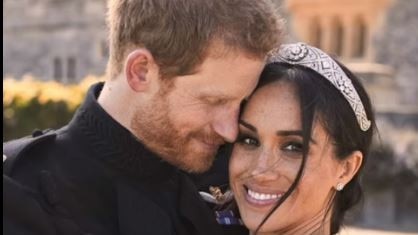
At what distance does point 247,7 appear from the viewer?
2273mm

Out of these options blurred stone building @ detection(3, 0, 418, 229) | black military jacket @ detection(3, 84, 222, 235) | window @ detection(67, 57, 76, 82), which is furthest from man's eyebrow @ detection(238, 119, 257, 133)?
window @ detection(67, 57, 76, 82)

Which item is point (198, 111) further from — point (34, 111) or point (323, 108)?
point (34, 111)

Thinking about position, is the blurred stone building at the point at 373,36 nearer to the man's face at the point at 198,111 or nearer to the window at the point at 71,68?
the window at the point at 71,68

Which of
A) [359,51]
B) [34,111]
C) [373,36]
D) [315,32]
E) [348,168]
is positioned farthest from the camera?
[315,32]

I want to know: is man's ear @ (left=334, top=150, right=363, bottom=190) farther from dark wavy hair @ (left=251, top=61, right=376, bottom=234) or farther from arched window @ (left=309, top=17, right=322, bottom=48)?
arched window @ (left=309, top=17, right=322, bottom=48)

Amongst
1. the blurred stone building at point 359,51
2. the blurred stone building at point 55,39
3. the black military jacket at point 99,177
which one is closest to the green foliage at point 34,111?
the blurred stone building at point 359,51

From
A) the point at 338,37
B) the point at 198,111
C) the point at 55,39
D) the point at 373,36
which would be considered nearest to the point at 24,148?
the point at 198,111

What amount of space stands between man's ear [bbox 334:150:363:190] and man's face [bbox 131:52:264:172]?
0.31 m

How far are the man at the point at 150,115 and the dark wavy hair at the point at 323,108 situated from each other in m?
0.09

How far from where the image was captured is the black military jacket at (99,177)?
2193mm

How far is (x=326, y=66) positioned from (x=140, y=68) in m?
0.50

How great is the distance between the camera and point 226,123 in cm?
→ 233

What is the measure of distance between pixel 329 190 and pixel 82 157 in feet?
2.18

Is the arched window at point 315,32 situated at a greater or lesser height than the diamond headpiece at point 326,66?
lesser
